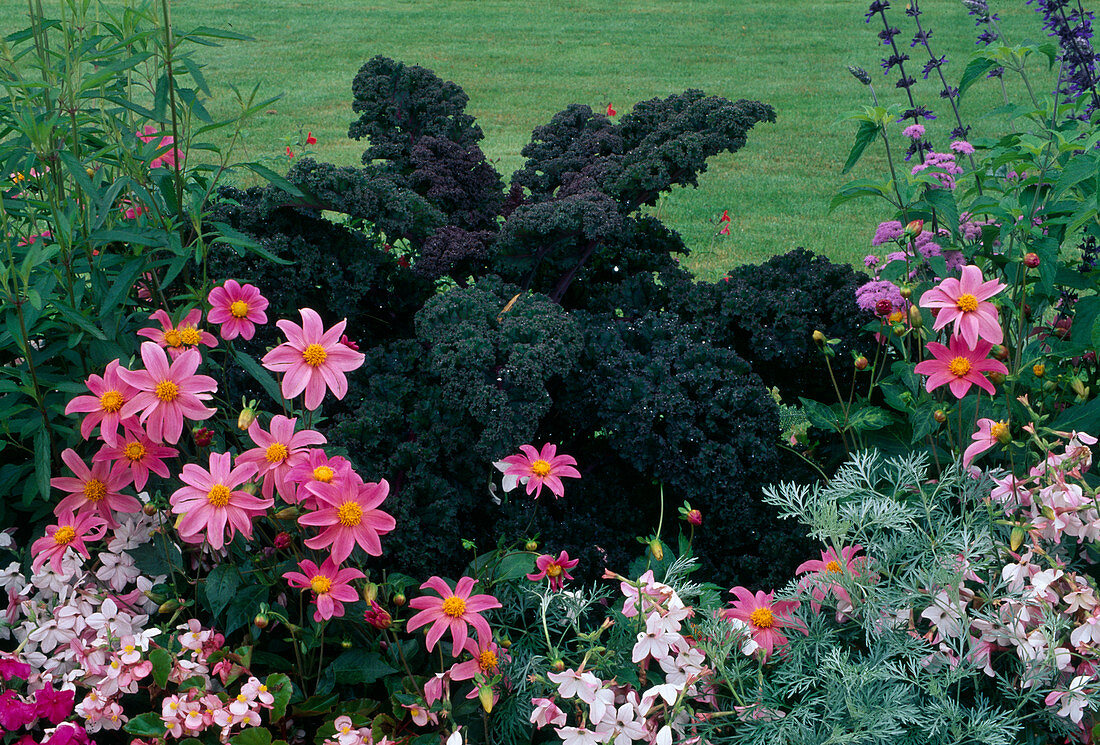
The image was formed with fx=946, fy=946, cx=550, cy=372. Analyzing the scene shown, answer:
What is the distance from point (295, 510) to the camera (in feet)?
5.14

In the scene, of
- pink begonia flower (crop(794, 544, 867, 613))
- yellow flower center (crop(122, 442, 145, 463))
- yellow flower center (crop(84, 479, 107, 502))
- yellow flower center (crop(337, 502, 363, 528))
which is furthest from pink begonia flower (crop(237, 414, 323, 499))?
pink begonia flower (crop(794, 544, 867, 613))

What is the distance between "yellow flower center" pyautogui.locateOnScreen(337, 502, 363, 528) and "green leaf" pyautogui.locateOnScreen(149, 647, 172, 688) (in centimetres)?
36

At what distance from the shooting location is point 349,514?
5.05 ft

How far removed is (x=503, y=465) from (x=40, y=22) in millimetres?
1157

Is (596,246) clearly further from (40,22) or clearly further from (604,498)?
(40,22)

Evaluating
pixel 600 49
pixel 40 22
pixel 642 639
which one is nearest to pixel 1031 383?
pixel 642 639

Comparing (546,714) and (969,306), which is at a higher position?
(969,306)

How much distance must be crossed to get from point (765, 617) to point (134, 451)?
3.83 ft

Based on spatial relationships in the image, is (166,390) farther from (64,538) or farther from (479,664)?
(479,664)

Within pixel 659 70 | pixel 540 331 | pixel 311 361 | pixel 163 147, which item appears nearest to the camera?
pixel 311 361

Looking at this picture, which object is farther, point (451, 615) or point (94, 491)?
point (94, 491)

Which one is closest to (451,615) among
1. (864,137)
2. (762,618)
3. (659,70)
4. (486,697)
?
(486,697)

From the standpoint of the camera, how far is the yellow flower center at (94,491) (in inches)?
67.7

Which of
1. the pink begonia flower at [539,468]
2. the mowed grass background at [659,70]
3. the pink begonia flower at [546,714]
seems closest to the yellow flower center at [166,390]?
the pink begonia flower at [539,468]
